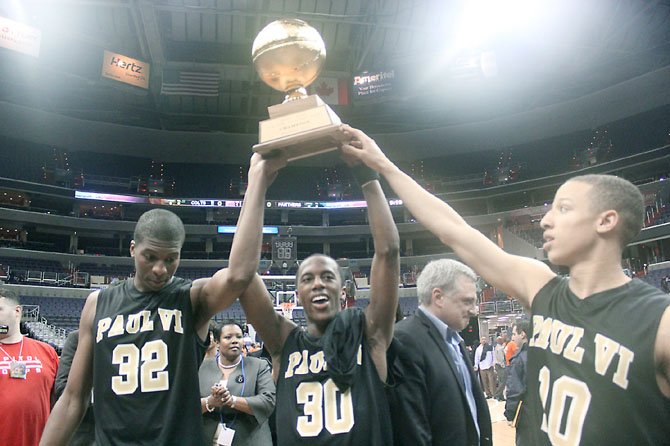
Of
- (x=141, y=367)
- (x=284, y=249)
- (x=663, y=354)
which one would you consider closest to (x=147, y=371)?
(x=141, y=367)

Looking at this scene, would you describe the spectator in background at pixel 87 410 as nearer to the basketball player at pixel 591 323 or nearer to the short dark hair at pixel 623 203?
the basketball player at pixel 591 323

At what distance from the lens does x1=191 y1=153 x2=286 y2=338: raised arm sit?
6.55 ft

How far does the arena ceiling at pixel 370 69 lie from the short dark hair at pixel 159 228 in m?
14.7

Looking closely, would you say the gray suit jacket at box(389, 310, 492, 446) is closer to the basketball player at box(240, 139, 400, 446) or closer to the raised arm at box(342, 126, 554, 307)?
the basketball player at box(240, 139, 400, 446)

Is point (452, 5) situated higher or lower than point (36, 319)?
higher

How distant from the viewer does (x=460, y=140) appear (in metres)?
26.6

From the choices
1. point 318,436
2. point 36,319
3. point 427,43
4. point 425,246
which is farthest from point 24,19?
point 425,246

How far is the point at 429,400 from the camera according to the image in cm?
232

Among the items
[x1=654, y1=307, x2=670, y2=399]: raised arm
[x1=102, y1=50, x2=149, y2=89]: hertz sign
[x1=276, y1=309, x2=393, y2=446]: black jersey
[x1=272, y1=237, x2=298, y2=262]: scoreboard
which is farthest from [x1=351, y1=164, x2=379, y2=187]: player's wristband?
[x1=102, y1=50, x2=149, y2=89]: hertz sign

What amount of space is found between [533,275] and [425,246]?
27174mm

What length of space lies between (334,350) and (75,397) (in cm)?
110

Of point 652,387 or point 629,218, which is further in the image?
point 629,218

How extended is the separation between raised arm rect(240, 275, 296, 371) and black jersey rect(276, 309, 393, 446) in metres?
0.12

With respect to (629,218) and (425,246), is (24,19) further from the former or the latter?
(425,246)
